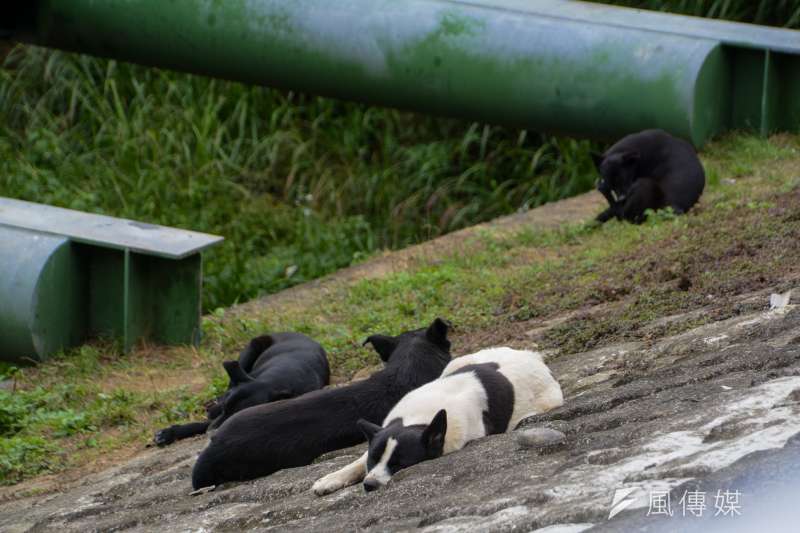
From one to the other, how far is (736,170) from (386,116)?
455 centimetres

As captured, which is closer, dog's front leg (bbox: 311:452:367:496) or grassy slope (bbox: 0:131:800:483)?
dog's front leg (bbox: 311:452:367:496)

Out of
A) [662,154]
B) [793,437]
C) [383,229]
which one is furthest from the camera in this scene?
[383,229]

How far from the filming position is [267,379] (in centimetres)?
702

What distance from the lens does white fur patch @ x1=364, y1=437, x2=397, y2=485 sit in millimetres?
4820

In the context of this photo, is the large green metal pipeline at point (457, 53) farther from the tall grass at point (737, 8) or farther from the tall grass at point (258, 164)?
the tall grass at point (737, 8)

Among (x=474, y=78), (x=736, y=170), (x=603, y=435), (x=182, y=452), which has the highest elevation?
(x=474, y=78)

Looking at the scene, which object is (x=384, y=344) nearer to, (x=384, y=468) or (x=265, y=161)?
(x=384, y=468)

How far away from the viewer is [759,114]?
11.7 m

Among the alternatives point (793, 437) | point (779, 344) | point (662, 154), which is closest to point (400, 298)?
point (662, 154)

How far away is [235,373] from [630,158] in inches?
151

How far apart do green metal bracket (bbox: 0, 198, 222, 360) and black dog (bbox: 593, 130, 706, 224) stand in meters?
2.72

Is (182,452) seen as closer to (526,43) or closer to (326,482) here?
(326,482)

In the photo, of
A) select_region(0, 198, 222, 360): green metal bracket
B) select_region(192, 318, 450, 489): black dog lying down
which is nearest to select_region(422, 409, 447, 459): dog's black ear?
select_region(192, 318, 450, 489): black dog lying down

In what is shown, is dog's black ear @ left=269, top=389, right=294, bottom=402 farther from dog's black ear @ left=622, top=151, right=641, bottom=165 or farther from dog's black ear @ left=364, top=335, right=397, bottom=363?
dog's black ear @ left=622, top=151, right=641, bottom=165
